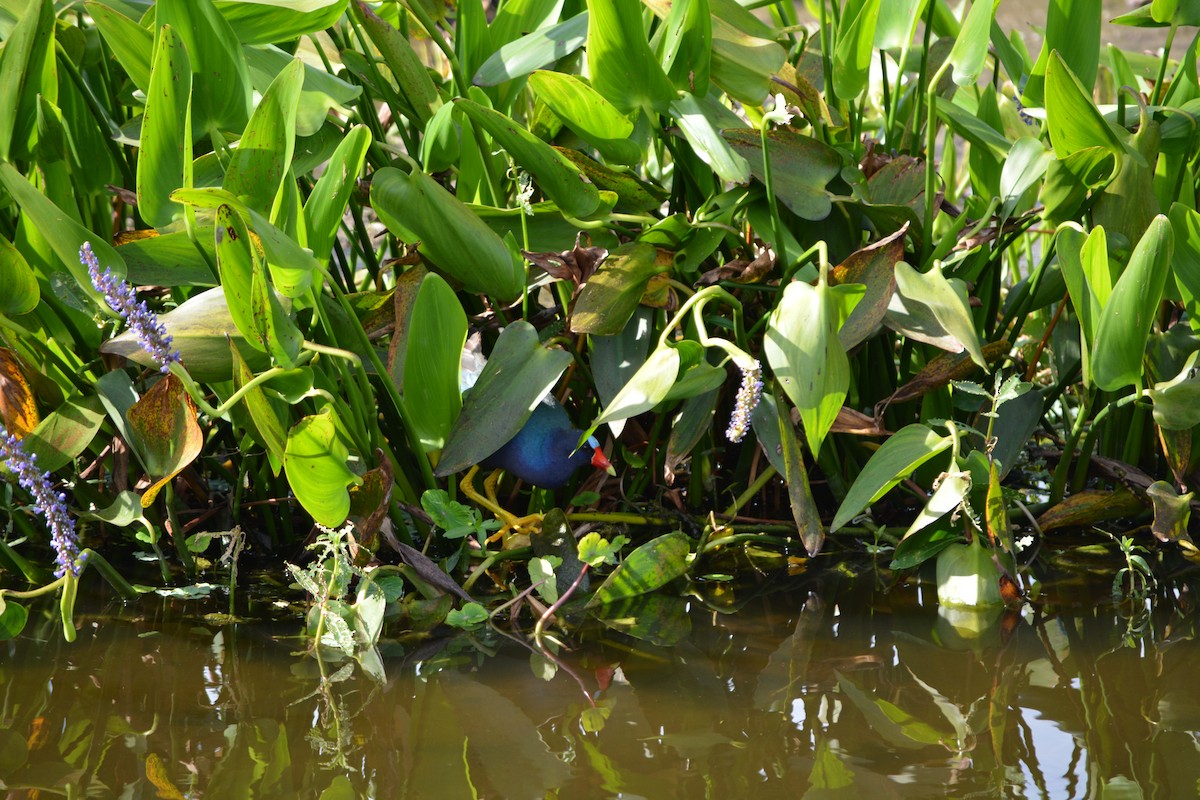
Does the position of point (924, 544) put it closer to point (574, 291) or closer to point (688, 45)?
point (574, 291)

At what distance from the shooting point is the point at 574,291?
4.04 feet

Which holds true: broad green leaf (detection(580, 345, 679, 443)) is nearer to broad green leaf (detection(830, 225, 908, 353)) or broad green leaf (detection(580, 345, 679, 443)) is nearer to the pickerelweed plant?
the pickerelweed plant

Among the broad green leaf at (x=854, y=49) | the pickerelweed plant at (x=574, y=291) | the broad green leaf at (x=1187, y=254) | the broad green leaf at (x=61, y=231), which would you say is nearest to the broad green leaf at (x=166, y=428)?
the pickerelweed plant at (x=574, y=291)

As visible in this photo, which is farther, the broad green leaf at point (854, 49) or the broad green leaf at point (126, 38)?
the broad green leaf at point (854, 49)

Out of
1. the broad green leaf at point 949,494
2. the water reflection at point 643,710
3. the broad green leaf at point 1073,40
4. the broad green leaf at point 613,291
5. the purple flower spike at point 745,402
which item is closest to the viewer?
the water reflection at point 643,710

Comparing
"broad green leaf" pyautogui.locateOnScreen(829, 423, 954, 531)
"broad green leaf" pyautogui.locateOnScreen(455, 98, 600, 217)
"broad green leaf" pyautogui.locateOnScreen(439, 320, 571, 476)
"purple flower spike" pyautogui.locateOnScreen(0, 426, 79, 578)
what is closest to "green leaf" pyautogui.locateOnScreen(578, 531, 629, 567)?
"broad green leaf" pyautogui.locateOnScreen(439, 320, 571, 476)

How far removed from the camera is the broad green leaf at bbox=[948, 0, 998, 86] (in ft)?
3.93

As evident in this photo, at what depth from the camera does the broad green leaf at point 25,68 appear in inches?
39.7

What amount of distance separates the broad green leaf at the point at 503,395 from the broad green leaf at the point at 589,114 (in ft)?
0.74

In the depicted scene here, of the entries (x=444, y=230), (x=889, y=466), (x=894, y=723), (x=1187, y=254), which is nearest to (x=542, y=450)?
(x=444, y=230)

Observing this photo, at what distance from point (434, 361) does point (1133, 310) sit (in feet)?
2.21

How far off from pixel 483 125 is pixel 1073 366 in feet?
2.43

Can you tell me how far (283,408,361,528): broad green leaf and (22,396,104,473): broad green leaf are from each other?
258 millimetres

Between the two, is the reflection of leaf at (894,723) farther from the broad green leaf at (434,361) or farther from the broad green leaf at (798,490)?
the broad green leaf at (434,361)
